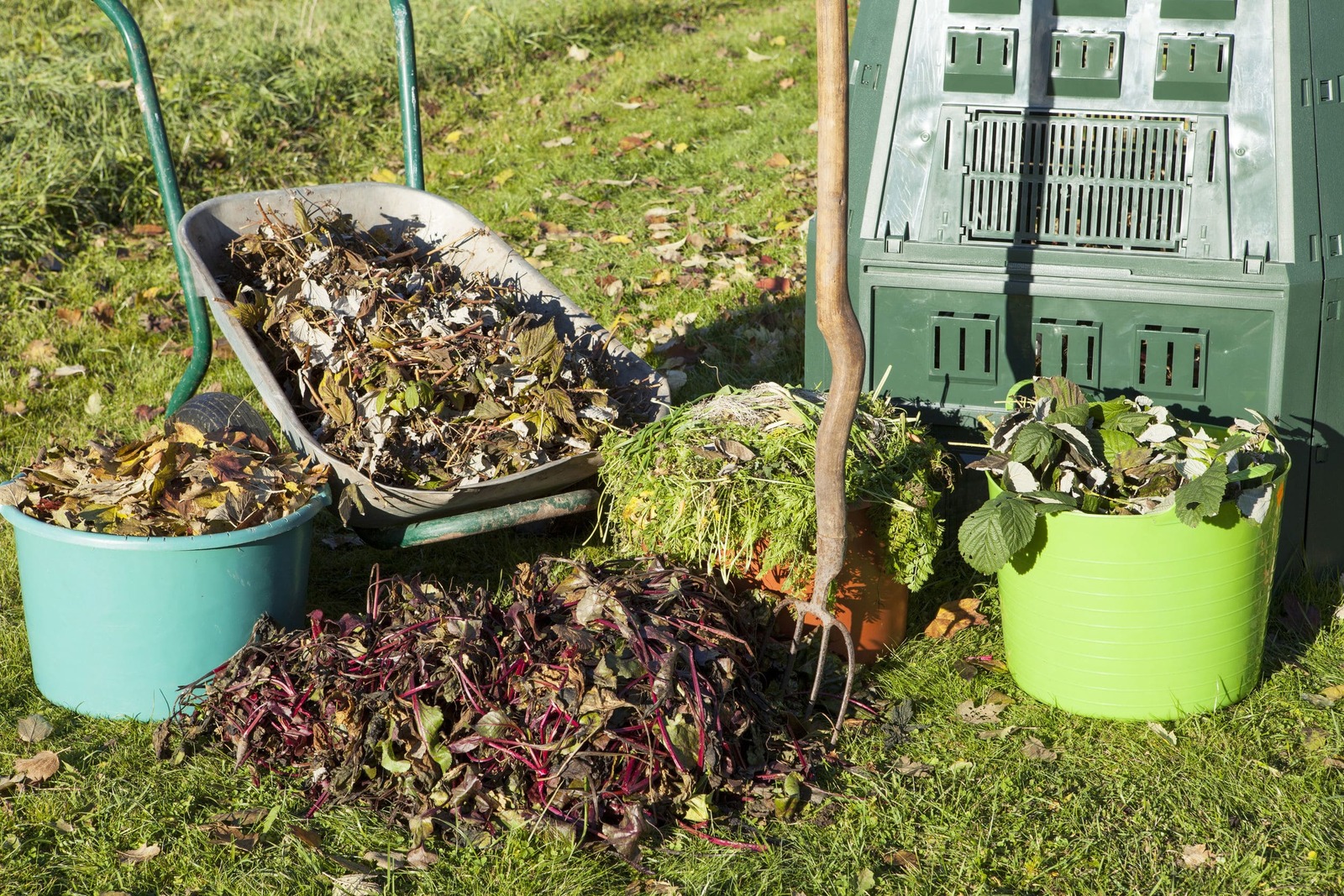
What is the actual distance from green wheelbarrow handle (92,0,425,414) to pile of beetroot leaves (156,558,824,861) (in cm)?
142

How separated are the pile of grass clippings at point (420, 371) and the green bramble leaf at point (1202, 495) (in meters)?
1.58

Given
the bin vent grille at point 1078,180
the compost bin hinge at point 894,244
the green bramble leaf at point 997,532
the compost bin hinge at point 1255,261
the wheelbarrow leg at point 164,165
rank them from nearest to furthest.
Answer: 1. the green bramble leaf at point 997,532
2. the compost bin hinge at point 1255,261
3. the bin vent grille at point 1078,180
4. the compost bin hinge at point 894,244
5. the wheelbarrow leg at point 164,165

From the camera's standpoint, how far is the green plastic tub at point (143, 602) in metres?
3.09

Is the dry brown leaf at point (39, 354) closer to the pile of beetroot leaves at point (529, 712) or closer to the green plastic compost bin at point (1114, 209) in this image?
the pile of beetroot leaves at point (529, 712)

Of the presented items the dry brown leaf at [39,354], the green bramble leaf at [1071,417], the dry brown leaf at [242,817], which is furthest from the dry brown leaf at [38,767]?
the dry brown leaf at [39,354]

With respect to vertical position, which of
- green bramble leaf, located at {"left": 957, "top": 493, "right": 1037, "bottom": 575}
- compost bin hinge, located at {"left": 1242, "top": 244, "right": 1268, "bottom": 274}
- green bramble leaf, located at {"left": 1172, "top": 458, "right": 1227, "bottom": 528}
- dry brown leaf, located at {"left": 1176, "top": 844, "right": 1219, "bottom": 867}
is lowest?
dry brown leaf, located at {"left": 1176, "top": 844, "right": 1219, "bottom": 867}

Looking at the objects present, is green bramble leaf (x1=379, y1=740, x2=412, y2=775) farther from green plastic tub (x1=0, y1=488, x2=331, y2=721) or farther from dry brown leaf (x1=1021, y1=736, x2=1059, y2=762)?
dry brown leaf (x1=1021, y1=736, x2=1059, y2=762)

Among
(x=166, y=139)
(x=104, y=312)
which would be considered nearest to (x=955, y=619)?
(x=166, y=139)

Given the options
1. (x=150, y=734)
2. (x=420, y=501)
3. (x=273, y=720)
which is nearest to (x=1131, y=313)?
(x=420, y=501)

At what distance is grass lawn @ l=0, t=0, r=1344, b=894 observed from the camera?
2770 mm

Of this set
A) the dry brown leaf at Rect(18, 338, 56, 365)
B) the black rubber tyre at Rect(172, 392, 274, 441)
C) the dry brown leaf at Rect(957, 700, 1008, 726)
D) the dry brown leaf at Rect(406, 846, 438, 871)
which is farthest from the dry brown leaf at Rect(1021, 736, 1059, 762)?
the dry brown leaf at Rect(18, 338, 56, 365)

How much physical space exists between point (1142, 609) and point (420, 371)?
2094 mm

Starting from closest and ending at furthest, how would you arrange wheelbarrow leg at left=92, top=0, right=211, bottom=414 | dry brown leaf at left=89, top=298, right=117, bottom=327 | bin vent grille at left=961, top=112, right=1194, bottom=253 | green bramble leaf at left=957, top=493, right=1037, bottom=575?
green bramble leaf at left=957, top=493, right=1037, bottom=575, bin vent grille at left=961, top=112, right=1194, bottom=253, wheelbarrow leg at left=92, top=0, right=211, bottom=414, dry brown leaf at left=89, top=298, right=117, bottom=327

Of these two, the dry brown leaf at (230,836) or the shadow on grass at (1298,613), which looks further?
the shadow on grass at (1298,613)
